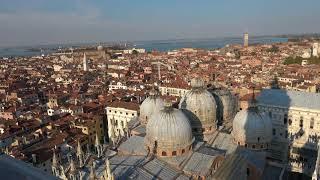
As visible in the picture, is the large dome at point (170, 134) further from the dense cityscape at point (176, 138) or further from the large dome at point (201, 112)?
the large dome at point (201, 112)

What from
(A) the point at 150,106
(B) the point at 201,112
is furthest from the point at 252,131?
(A) the point at 150,106

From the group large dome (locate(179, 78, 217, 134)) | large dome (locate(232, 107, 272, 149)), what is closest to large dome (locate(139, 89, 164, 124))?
large dome (locate(179, 78, 217, 134))

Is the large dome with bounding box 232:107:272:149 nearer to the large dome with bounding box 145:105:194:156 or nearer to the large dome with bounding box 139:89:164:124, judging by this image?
the large dome with bounding box 145:105:194:156

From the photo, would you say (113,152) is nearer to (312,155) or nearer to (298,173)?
(298,173)

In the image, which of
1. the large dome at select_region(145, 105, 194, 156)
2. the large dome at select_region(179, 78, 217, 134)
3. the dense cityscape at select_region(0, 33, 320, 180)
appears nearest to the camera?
the dense cityscape at select_region(0, 33, 320, 180)

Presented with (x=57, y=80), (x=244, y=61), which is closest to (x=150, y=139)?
(x=57, y=80)

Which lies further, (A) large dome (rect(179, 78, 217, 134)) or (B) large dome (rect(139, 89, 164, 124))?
(B) large dome (rect(139, 89, 164, 124))

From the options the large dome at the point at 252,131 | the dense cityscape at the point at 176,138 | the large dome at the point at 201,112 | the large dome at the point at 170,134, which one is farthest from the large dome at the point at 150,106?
the large dome at the point at 252,131
